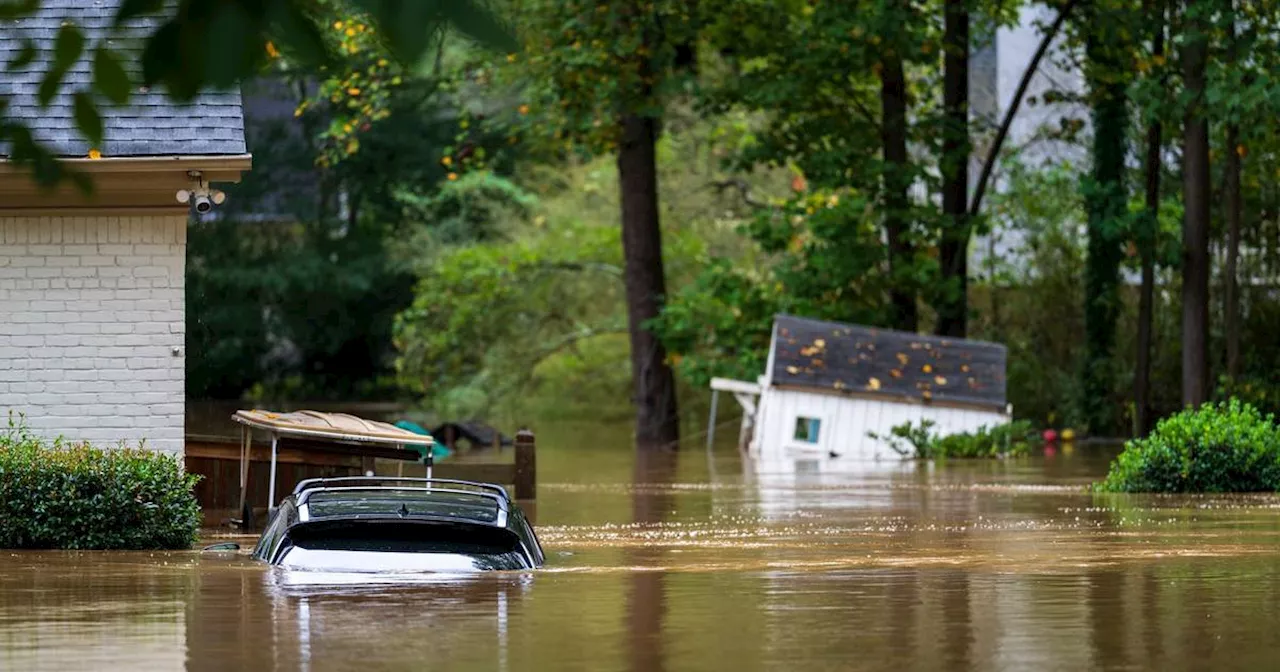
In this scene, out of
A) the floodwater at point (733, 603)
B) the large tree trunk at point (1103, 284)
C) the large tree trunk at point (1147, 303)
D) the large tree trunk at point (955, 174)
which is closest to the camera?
the floodwater at point (733, 603)

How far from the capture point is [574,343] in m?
51.9

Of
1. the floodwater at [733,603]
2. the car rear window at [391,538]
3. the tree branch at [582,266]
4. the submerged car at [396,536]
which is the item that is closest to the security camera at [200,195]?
the floodwater at [733,603]

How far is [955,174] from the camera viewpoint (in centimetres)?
3831

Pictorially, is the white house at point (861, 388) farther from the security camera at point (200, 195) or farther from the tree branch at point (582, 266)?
the security camera at point (200, 195)

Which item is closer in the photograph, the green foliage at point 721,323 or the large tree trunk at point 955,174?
the large tree trunk at point 955,174

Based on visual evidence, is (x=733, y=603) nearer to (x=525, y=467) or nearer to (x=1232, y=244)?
(x=525, y=467)

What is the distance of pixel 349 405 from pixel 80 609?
1934 inches

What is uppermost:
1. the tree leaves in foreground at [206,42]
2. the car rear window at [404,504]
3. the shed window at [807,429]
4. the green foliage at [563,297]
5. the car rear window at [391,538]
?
the green foliage at [563,297]

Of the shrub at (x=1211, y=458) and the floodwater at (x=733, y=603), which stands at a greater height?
the shrub at (x=1211, y=458)

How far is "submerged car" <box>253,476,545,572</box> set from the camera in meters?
13.8

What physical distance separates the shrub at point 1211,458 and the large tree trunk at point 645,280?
58.8 ft

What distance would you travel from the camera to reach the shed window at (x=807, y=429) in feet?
121

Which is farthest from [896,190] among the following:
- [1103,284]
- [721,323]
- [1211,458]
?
[1211,458]

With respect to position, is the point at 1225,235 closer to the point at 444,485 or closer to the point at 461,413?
the point at 461,413
